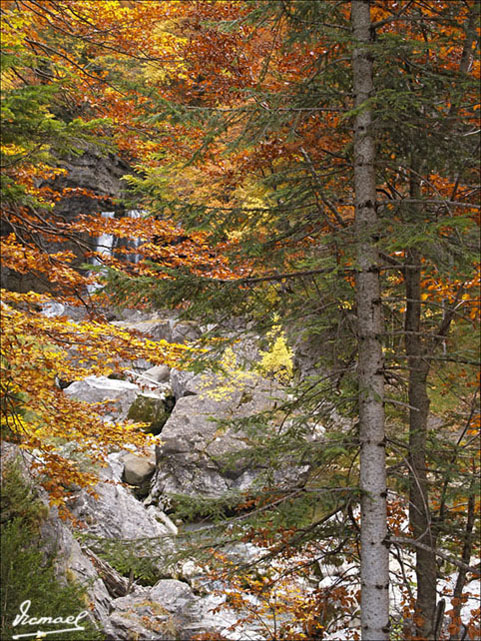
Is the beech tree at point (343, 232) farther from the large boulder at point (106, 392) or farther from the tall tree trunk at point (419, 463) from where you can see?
the large boulder at point (106, 392)

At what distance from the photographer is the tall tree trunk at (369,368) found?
11.8ft

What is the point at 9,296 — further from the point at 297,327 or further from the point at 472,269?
the point at 472,269

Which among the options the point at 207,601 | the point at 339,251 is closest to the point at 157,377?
the point at 207,601

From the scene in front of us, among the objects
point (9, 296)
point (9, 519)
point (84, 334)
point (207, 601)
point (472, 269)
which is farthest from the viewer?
point (207, 601)

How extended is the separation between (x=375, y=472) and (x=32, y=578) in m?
2.91

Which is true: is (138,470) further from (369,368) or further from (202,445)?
(369,368)

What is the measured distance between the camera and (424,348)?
4855mm

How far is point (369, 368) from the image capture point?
383cm

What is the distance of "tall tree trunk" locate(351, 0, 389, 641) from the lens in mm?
3605

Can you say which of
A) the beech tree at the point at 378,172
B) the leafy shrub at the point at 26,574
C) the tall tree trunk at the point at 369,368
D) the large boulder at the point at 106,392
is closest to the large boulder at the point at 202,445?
the large boulder at the point at 106,392

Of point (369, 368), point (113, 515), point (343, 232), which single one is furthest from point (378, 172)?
Answer: point (113, 515)

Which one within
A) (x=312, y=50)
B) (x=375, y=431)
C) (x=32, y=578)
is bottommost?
(x=32, y=578)

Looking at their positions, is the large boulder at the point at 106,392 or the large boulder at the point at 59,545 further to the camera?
the large boulder at the point at 106,392

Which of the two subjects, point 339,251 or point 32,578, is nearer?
point 339,251
